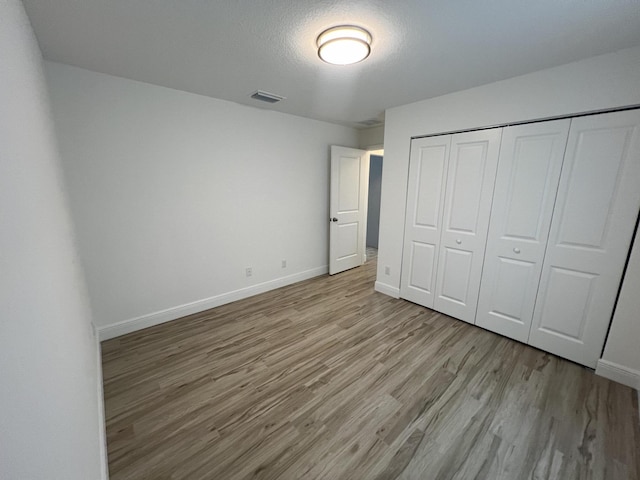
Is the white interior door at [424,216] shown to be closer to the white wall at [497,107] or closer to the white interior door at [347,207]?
the white wall at [497,107]

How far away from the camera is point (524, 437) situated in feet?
5.12

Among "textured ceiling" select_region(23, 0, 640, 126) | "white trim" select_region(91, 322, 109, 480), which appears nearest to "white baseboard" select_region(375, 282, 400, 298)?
"textured ceiling" select_region(23, 0, 640, 126)

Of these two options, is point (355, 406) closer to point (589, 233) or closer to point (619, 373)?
point (619, 373)

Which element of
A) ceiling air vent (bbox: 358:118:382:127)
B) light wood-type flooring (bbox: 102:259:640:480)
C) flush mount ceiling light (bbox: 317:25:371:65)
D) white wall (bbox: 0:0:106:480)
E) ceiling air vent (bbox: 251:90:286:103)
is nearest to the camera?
white wall (bbox: 0:0:106:480)

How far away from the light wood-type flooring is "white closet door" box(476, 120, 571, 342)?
1.02 feet

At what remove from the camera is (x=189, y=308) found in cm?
293

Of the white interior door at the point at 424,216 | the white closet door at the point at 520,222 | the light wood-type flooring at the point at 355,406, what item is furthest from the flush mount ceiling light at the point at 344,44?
the light wood-type flooring at the point at 355,406

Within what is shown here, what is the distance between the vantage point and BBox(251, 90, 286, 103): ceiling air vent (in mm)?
2621

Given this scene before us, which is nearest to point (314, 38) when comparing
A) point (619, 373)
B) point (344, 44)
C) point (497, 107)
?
point (344, 44)

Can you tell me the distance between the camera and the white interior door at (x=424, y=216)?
2816mm

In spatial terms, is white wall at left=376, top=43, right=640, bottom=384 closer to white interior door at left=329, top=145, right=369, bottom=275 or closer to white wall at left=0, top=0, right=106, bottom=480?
white interior door at left=329, top=145, right=369, bottom=275

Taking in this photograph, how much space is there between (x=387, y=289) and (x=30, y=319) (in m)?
3.31

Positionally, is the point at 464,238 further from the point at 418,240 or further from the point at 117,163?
the point at 117,163

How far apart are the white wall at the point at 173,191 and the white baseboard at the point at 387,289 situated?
1.31m
